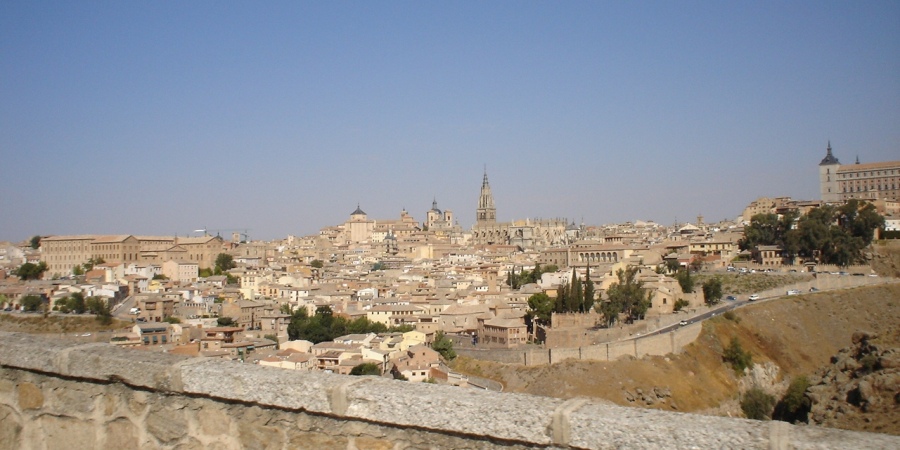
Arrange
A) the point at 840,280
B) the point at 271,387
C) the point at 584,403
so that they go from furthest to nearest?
1. the point at 840,280
2. the point at 271,387
3. the point at 584,403

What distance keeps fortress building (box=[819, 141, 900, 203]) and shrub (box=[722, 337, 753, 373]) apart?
44.9 m

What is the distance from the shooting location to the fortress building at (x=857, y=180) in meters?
72.6

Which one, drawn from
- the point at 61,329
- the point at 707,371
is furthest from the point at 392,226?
the point at 707,371

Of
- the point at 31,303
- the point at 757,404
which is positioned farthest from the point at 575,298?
the point at 31,303

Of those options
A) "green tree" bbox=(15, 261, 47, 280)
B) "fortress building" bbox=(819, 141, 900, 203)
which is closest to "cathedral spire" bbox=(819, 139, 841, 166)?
"fortress building" bbox=(819, 141, 900, 203)

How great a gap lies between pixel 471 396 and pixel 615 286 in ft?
126

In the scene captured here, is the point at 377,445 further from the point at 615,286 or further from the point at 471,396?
the point at 615,286

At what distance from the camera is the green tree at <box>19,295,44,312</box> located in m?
49.3

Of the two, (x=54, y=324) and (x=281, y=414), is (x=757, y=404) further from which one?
(x=54, y=324)

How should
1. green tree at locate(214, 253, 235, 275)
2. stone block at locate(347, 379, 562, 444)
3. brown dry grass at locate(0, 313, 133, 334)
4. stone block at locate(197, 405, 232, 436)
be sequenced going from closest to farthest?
stone block at locate(347, 379, 562, 444) < stone block at locate(197, 405, 232, 436) < brown dry grass at locate(0, 313, 133, 334) < green tree at locate(214, 253, 235, 275)

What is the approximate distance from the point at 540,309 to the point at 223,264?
38.1 m

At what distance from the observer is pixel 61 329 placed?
1783 inches

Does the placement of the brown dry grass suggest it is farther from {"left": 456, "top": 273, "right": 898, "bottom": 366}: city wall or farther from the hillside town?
{"left": 456, "top": 273, "right": 898, "bottom": 366}: city wall

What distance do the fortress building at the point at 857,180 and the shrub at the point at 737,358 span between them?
4488 cm
